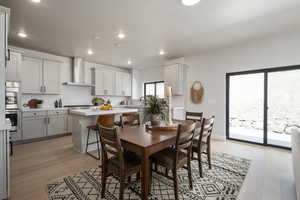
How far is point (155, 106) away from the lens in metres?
2.16

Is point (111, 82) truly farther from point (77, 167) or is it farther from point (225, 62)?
point (225, 62)

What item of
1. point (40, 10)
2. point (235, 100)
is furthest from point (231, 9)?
point (40, 10)

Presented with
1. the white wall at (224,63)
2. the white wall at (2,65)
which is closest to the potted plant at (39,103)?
the white wall at (2,65)

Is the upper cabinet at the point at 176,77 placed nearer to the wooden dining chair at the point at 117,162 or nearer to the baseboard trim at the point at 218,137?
the baseboard trim at the point at 218,137

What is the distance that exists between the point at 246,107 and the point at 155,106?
A: 3166 mm

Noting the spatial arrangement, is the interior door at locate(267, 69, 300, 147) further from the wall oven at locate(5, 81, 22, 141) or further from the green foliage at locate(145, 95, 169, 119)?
the wall oven at locate(5, 81, 22, 141)

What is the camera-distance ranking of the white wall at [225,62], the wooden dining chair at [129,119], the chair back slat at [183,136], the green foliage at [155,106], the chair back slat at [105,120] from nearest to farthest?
the chair back slat at [183,136] → the green foliage at [155,106] → the wooden dining chair at [129,119] → the chair back slat at [105,120] → the white wall at [225,62]

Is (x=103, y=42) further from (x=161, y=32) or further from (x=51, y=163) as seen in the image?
(x=51, y=163)

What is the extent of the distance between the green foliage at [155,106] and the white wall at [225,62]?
273cm

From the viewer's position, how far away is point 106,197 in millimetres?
1736

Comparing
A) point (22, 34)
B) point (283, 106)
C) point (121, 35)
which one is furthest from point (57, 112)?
point (283, 106)

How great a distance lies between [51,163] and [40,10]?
2710 mm

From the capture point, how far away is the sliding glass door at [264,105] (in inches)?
131

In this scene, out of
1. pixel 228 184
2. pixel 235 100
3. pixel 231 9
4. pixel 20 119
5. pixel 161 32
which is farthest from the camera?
pixel 235 100
